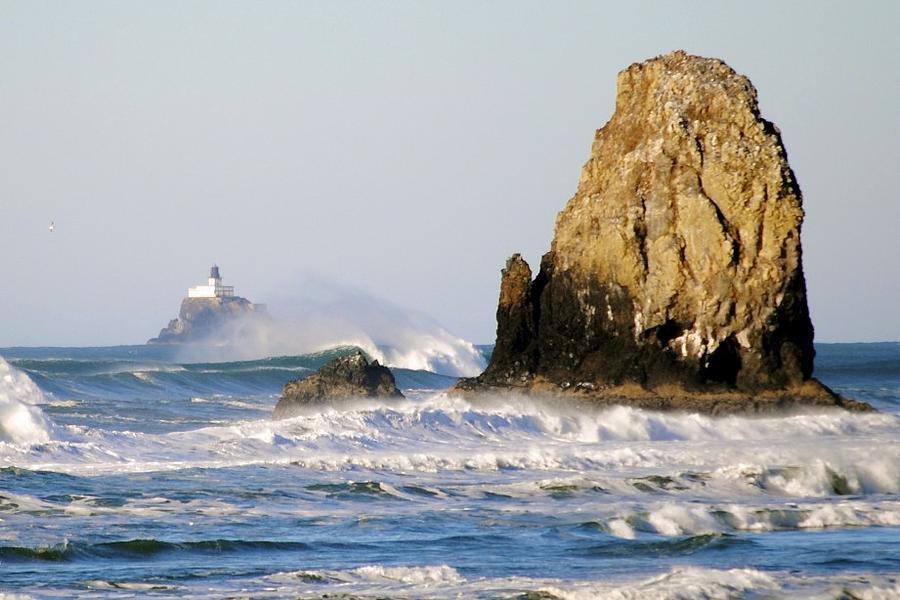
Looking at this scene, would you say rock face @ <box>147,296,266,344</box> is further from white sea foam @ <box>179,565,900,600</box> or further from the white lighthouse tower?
white sea foam @ <box>179,565,900,600</box>

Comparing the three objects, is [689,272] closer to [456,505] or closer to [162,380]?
[456,505]

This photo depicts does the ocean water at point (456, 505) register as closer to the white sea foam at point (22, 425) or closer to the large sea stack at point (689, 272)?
the white sea foam at point (22, 425)

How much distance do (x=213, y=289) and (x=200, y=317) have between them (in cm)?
452

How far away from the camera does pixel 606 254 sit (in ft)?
94.0

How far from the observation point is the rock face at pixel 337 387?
29281 millimetres

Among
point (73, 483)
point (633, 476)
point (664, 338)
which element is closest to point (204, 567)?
point (73, 483)

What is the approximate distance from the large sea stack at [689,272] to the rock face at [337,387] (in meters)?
1.98

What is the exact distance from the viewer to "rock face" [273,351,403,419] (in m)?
29.3

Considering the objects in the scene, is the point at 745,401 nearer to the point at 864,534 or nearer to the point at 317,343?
the point at 864,534

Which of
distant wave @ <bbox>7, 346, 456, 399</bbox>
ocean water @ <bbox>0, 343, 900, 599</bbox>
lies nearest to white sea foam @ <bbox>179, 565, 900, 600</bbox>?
ocean water @ <bbox>0, 343, 900, 599</bbox>

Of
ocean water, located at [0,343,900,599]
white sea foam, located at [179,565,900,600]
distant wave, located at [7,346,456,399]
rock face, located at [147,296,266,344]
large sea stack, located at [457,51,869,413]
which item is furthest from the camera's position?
rock face, located at [147,296,266,344]

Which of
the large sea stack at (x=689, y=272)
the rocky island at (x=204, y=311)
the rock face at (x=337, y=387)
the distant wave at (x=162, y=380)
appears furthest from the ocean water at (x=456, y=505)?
the rocky island at (x=204, y=311)

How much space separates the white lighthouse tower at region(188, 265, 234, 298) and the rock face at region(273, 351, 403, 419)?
9087 centimetres

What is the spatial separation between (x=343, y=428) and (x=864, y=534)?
1094 cm
